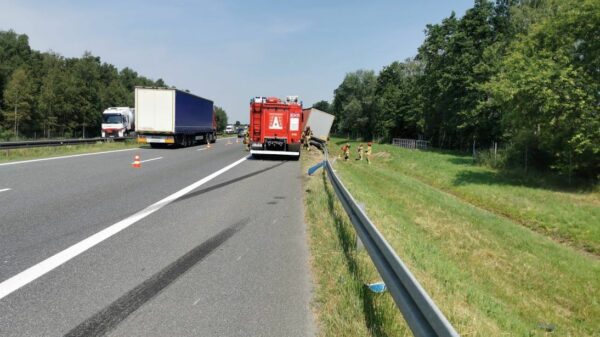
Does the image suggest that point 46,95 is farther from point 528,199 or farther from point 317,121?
point 528,199

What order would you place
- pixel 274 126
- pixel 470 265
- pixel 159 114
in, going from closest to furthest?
1. pixel 470 265
2. pixel 274 126
3. pixel 159 114

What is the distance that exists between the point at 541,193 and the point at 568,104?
424cm

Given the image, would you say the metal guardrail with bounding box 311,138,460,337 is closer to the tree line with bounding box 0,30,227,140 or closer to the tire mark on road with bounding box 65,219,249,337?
the tire mark on road with bounding box 65,219,249,337

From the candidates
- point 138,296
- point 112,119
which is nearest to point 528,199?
point 138,296

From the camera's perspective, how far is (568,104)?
1934 cm

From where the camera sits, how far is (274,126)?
2261 cm

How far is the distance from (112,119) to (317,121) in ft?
63.6

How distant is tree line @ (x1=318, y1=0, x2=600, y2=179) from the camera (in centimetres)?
1983

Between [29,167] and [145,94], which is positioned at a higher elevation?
[145,94]

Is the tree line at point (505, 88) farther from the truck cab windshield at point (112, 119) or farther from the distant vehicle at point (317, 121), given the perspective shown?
the truck cab windshield at point (112, 119)

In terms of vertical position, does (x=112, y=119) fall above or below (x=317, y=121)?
below

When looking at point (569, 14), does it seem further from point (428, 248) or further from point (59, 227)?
point (59, 227)

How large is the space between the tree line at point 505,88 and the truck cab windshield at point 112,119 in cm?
3165

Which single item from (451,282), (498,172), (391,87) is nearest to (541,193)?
(498,172)
